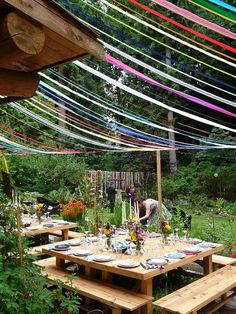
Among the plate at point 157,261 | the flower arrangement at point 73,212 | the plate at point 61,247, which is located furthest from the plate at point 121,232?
the flower arrangement at point 73,212

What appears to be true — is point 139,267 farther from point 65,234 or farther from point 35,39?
point 65,234

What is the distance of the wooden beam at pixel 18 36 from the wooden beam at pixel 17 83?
321 mm

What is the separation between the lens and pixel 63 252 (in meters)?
4.04

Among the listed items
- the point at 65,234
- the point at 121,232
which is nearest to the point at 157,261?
the point at 121,232

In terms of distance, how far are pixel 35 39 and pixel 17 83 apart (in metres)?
0.47

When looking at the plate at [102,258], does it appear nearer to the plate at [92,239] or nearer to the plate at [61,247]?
the plate at [61,247]

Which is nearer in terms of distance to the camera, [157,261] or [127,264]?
[127,264]

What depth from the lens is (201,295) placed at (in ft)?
10.8

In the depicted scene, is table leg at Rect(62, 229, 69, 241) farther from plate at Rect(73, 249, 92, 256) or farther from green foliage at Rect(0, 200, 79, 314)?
green foliage at Rect(0, 200, 79, 314)

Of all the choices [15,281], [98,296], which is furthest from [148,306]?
[15,281]

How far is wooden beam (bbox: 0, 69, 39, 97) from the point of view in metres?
1.85

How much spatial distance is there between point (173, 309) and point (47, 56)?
7.66 feet

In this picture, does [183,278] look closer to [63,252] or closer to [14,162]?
[63,252]

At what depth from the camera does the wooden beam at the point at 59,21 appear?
4.69ft
